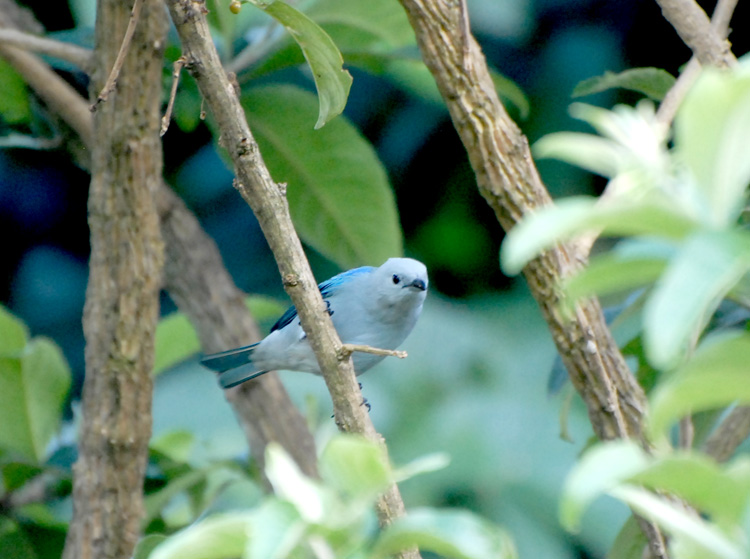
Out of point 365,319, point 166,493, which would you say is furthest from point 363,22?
point 166,493

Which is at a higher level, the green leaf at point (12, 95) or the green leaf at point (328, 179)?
the green leaf at point (12, 95)

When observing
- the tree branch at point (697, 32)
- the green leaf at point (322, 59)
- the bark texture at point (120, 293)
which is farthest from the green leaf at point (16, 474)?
the tree branch at point (697, 32)

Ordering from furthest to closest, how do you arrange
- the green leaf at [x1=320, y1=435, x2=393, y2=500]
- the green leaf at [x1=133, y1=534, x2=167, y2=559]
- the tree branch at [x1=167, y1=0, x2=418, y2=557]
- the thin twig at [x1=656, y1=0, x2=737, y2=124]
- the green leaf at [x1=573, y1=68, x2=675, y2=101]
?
the green leaf at [x1=573, y1=68, x2=675, y2=101]
the thin twig at [x1=656, y1=0, x2=737, y2=124]
the green leaf at [x1=133, y1=534, x2=167, y2=559]
the tree branch at [x1=167, y1=0, x2=418, y2=557]
the green leaf at [x1=320, y1=435, x2=393, y2=500]

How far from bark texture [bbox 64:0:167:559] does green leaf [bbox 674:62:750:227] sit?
1.32 metres

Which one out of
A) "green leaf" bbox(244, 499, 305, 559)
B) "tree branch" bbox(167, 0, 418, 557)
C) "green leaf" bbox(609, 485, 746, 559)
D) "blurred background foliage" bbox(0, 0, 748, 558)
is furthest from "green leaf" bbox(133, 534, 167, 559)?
"blurred background foliage" bbox(0, 0, 748, 558)

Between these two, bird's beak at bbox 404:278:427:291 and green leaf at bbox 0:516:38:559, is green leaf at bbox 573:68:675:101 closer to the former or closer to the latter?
bird's beak at bbox 404:278:427:291

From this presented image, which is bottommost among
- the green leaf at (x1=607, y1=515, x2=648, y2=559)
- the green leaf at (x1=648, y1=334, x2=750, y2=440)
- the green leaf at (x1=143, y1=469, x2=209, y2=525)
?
the green leaf at (x1=607, y1=515, x2=648, y2=559)

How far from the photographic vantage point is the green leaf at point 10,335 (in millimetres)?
1869

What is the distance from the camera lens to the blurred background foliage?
123 inches

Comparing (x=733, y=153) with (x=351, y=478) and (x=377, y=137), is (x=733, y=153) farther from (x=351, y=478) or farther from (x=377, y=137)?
(x=377, y=137)

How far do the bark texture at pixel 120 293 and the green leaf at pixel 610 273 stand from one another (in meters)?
1.28

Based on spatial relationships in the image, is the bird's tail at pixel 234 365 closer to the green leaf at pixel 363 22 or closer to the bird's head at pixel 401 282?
the bird's head at pixel 401 282

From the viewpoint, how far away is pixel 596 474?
1.43 ft

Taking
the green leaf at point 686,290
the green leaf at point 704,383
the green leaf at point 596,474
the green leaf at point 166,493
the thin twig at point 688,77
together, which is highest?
the thin twig at point 688,77
